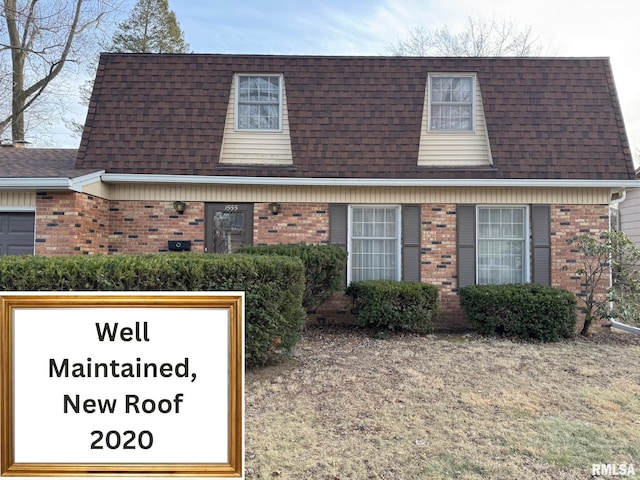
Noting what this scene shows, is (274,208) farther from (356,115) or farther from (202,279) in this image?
(202,279)

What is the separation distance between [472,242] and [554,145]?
2.48m

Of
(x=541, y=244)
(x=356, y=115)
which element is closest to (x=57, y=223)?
(x=356, y=115)

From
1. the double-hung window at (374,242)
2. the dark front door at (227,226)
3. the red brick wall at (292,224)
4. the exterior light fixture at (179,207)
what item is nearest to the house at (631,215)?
the double-hung window at (374,242)

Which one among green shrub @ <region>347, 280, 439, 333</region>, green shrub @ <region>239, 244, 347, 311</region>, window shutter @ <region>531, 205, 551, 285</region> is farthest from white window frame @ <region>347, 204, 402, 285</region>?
window shutter @ <region>531, 205, 551, 285</region>

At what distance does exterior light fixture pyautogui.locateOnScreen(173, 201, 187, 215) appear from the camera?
27.8ft

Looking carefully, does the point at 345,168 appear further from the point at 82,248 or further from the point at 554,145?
the point at 82,248

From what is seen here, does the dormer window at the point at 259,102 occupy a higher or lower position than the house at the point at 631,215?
higher

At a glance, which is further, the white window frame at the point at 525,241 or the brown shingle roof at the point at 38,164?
the white window frame at the point at 525,241

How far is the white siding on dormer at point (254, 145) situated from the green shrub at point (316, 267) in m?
2.26

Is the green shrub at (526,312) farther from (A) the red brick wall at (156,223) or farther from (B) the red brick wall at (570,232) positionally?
(A) the red brick wall at (156,223)

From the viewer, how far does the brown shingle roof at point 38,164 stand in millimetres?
7445

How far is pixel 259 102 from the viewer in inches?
358

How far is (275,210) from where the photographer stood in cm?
854

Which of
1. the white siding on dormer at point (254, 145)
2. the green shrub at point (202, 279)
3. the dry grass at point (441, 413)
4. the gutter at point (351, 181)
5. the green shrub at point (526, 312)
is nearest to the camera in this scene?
the dry grass at point (441, 413)
